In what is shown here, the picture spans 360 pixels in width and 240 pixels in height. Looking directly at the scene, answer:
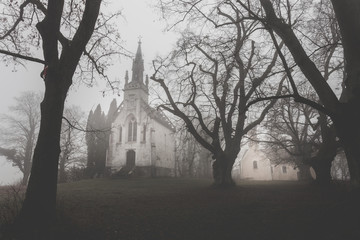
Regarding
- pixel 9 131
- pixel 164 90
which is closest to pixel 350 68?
pixel 164 90

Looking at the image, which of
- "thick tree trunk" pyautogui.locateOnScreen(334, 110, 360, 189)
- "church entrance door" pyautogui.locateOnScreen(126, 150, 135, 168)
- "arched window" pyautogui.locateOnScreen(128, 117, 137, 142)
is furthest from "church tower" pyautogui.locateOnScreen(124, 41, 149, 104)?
"thick tree trunk" pyautogui.locateOnScreen(334, 110, 360, 189)

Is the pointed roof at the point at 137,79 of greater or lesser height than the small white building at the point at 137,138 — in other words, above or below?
above

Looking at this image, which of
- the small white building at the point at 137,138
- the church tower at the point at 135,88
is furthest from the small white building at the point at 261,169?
the church tower at the point at 135,88

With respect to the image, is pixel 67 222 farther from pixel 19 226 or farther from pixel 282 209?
pixel 282 209

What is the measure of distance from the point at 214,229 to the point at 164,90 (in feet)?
38.0

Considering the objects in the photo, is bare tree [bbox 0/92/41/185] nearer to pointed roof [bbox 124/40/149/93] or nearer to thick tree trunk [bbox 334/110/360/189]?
pointed roof [bbox 124/40/149/93]

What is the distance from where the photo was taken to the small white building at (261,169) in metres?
47.3

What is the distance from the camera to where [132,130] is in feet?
124

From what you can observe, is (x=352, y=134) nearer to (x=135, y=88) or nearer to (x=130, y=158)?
(x=130, y=158)

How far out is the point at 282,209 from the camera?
657cm

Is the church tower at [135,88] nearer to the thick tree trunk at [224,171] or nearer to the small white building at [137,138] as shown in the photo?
the small white building at [137,138]

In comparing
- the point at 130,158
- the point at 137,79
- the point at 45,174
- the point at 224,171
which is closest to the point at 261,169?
the point at 130,158

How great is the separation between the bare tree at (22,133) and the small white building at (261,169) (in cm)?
3655

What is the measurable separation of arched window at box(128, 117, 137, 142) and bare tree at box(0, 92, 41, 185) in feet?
44.8
